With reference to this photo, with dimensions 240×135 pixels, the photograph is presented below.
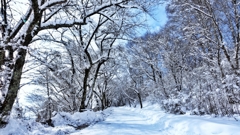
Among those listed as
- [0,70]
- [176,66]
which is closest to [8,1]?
[0,70]

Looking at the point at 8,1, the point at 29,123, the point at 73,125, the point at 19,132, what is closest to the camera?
the point at 19,132

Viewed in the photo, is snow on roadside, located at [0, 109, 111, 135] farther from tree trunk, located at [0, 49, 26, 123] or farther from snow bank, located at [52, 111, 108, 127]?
tree trunk, located at [0, 49, 26, 123]

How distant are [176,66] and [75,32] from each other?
1058 centimetres

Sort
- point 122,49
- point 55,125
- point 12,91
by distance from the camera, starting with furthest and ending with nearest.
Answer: point 122,49 → point 55,125 → point 12,91

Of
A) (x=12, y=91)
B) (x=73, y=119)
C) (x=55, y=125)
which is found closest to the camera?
(x=12, y=91)

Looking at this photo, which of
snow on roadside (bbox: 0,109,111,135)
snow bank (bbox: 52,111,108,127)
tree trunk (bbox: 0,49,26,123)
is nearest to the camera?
tree trunk (bbox: 0,49,26,123)

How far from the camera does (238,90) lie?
20.6 feet

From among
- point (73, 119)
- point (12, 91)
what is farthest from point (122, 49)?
point (12, 91)

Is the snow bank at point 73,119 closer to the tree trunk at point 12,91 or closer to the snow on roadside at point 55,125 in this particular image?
the snow on roadside at point 55,125

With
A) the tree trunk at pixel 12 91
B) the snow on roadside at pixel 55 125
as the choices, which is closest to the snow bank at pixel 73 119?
the snow on roadside at pixel 55 125

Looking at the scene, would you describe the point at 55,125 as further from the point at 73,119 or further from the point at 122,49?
the point at 122,49

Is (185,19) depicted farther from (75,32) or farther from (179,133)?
(179,133)

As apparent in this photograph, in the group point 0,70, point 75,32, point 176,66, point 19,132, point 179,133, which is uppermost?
point 75,32

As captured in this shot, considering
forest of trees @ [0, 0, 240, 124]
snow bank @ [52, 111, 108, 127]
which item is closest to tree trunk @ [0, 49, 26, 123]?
forest of trees @ [0, 0, 240, 124]
